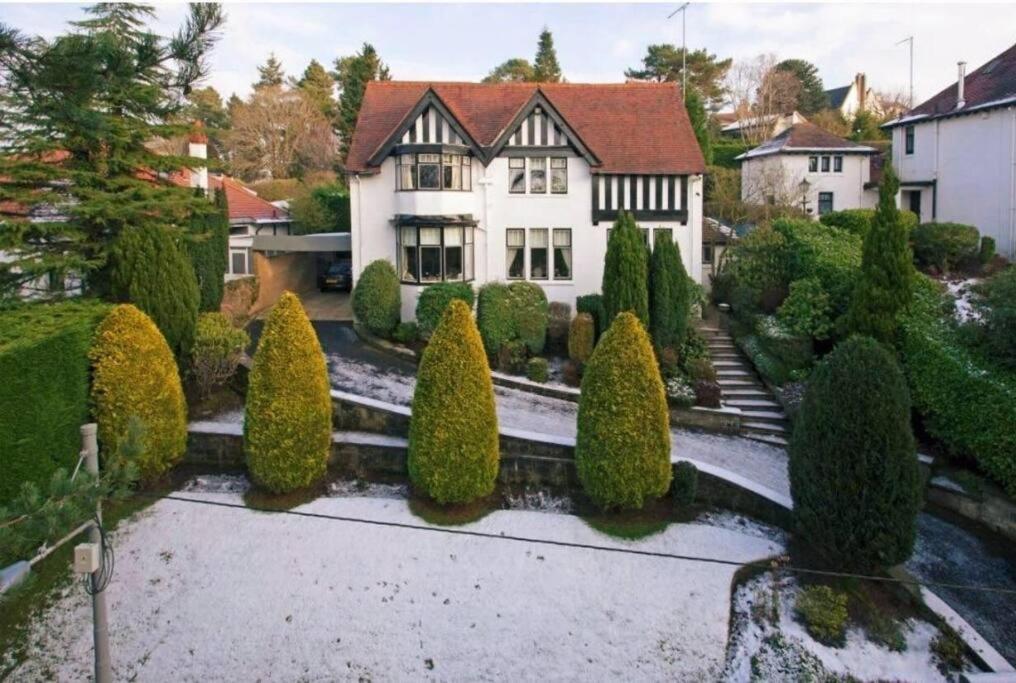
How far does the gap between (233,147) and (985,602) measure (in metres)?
50.1

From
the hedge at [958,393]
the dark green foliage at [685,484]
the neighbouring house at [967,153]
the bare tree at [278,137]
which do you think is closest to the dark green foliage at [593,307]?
the hedge at [958,393]

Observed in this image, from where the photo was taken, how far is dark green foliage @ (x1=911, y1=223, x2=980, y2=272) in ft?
79.6

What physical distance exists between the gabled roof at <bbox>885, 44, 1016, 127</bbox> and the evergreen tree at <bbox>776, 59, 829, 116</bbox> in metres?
29.2

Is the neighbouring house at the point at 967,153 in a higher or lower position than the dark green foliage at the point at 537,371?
higher

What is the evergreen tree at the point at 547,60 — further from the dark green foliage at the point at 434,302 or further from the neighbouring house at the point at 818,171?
the dark green foliage at the point at 434,302

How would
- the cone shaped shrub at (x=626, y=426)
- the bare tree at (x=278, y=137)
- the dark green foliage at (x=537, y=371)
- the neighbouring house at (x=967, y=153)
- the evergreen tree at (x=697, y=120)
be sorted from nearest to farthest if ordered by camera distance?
the cone shaped shrub at (x=626, y=426) < the dark green foliage at (x=537, y=371) < the neighbouring house at (x=967, y=153) < the evergreen tree at (x=697, y=120) < the bare tree at (x=278, y=137)

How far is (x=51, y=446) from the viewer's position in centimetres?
1265

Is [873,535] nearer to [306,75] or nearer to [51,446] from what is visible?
[51,446]

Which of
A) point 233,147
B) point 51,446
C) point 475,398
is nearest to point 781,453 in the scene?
point 475,398

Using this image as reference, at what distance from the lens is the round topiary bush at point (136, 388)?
13.7m

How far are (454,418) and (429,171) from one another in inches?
475

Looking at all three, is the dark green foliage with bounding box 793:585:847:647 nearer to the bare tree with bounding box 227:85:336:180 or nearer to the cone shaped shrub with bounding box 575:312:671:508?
the cone shaped shrub with bounding box 575:312:671:508

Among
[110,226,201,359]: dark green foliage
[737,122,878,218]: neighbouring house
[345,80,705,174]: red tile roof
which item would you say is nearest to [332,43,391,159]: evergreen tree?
[345,80,705,174]: red tile roof

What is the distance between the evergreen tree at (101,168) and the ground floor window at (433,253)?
7307 millimetres
